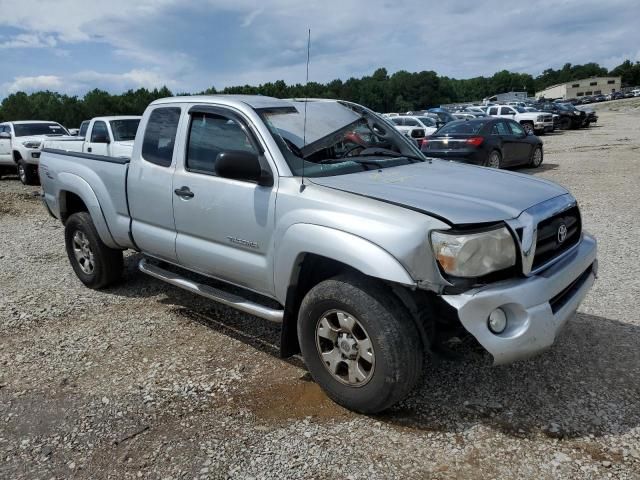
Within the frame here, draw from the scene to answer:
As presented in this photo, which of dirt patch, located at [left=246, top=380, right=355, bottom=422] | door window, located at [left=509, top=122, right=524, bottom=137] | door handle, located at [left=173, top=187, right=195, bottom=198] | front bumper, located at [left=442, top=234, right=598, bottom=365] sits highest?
door window, located at [left=509, top=122, right=524, bottom=137]

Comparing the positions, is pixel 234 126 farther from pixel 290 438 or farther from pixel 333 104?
pixel 290 438

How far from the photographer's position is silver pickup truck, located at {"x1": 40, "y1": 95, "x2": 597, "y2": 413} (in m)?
2.81

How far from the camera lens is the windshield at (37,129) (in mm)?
15259

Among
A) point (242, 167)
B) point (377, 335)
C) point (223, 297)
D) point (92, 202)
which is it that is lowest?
point (223, 297)

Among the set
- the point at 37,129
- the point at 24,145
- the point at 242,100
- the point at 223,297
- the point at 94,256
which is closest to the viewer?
the point at 223,297

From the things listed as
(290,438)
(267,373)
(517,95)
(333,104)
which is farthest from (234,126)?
(517,95)

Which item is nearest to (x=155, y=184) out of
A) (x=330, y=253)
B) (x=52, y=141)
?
(x=330, y=253)

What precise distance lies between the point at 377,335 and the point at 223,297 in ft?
4.58

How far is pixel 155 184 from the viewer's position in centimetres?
433

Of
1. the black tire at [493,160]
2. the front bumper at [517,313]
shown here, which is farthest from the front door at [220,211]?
the black tire at [493,160]

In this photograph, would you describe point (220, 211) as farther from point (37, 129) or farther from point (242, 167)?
point (37, 129)

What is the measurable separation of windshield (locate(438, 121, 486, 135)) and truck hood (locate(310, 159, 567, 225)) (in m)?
9.94

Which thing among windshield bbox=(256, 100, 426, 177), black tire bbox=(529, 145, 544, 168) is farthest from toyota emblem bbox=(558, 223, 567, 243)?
black tire bbox=(529, 145, 544, 168)

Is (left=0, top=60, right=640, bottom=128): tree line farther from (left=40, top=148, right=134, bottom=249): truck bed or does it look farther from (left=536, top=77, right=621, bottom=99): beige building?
(left=536, top=77, right=621, bottom=99): beige building
